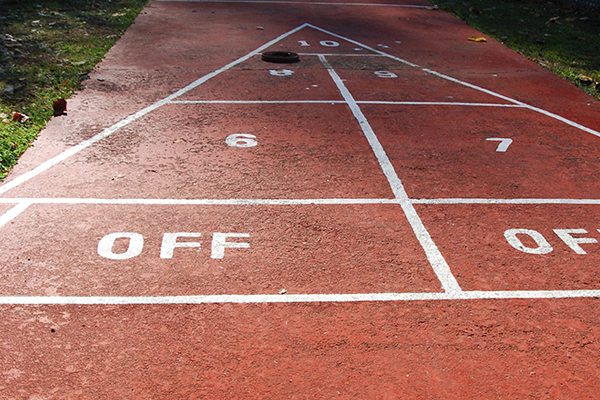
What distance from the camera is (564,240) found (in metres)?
5.29

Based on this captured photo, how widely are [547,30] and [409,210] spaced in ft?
39.5

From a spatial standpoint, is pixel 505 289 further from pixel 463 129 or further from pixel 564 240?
pixel 463 129

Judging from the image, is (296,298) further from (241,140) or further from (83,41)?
(83,41)

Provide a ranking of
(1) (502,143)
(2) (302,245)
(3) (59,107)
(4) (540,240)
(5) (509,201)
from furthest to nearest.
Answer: (3) (59,107)
(1) (502,143)
(5) (509,201)
(4) (540,240)
(2) (302,245)

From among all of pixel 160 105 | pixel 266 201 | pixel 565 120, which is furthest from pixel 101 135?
pixel 565 120

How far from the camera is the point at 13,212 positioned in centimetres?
536

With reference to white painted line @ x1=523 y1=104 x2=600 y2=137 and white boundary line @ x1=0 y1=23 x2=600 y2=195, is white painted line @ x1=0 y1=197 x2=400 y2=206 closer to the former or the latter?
white boundary line @ x1=0 y1=23 x2=600 y2=195

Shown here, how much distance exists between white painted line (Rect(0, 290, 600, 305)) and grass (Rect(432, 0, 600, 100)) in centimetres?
703

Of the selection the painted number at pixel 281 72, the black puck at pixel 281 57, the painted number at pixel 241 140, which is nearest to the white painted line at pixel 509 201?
the painted number at pixel 241 140

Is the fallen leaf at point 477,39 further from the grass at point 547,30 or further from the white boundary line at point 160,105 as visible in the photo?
the white boundary line at point 160,105

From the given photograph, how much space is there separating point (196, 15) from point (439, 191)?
1174 cm

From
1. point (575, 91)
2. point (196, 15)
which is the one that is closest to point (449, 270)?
point (575, 91)

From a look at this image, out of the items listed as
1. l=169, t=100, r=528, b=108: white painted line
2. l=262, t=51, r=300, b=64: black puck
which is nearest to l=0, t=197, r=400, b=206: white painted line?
l=169, t=100, r=528, b=108: white painted line

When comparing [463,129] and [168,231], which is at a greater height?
[463,129]
